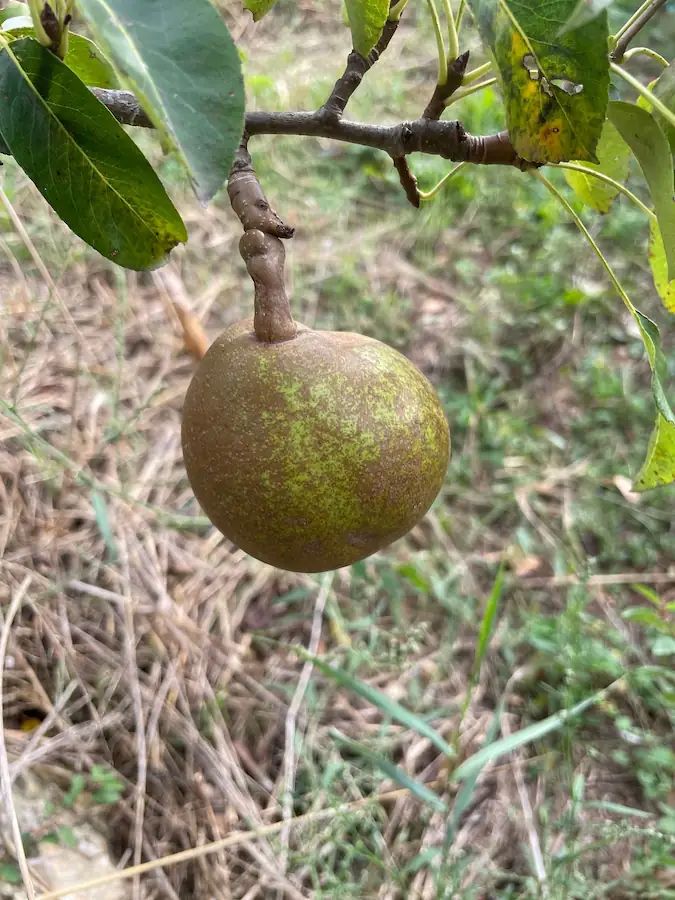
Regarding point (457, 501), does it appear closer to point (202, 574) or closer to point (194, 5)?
point (202, 574)

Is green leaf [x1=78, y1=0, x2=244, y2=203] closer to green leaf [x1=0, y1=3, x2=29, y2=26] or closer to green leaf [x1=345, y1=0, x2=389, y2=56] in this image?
green leaf [x1=345, y1=0, x2=389, y2=56]

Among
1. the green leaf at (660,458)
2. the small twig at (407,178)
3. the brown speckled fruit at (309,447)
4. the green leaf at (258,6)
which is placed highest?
the green leaf at (258,6)

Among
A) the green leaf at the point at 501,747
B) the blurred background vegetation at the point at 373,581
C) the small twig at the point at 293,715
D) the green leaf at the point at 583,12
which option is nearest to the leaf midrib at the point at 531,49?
the green leaf at the point at 583,12

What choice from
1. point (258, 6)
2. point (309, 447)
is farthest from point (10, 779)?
point (258, 6)

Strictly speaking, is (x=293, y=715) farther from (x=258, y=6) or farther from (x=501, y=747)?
(x=258, y=6)

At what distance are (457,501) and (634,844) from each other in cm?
82

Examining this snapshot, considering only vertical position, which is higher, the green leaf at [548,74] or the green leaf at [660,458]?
the green leaf at [548,74]

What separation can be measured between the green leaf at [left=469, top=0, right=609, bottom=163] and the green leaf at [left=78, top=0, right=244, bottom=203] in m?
0.20

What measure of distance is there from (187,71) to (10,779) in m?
0.98

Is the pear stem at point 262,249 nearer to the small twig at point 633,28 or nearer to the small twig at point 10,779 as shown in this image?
the small twig at point 633,28

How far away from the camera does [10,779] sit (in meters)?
1.03

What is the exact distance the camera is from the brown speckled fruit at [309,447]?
71cm

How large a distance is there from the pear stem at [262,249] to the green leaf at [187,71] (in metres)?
0.22

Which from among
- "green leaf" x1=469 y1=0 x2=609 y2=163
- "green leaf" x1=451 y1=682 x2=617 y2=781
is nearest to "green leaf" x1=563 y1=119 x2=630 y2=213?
"green leaf" x1=469 y1=0 x2=609 y2=163
